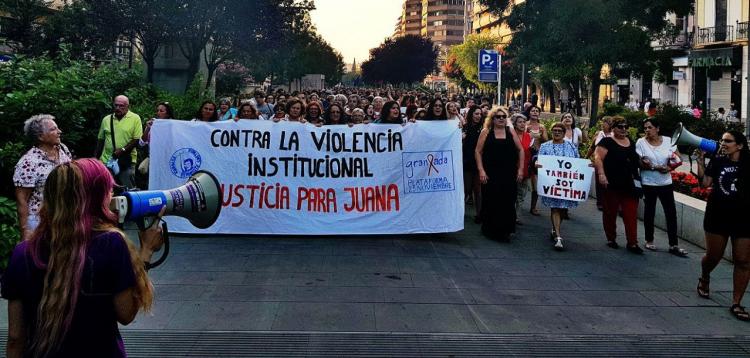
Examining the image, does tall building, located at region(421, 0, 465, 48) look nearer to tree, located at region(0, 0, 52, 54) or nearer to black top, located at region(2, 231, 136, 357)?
tree, located at region(0, 0, 52, 54)

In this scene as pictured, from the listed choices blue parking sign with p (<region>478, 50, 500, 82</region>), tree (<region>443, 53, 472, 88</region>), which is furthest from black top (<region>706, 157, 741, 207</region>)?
tree (<region>443, 53, 472, 88</region>)

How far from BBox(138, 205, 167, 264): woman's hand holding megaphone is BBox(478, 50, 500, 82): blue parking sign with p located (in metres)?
19.3

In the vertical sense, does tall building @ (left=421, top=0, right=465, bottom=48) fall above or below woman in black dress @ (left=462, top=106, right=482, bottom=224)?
above

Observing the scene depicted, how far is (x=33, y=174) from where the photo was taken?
5664mm

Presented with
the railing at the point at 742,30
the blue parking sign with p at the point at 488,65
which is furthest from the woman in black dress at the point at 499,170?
the railing at the point at 742,30

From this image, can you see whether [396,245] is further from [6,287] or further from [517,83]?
[517,83]

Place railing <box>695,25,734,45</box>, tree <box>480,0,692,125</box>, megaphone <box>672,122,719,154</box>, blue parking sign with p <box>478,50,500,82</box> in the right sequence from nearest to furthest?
megaphone <box>672,122,719,154</box> < blue parking sign with p <box>478,50,500,82</box> < tree <box>480,0,692,125</box> < railing <box>695,25,734,45</box>

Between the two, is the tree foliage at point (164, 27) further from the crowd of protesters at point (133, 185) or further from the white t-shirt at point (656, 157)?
the white t-shirt at point (656, 157)

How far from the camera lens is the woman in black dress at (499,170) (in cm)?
889

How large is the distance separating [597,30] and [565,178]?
1580 centimetres

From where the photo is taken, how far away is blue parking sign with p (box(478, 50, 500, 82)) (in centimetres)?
2155

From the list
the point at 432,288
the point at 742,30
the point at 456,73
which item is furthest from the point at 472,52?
the point at 432,288

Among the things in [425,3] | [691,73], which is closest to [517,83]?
[691,73]

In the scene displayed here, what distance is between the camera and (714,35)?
37.8 m
